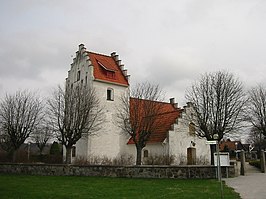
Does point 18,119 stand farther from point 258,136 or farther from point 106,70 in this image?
point 258,136

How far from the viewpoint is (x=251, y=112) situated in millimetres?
37125

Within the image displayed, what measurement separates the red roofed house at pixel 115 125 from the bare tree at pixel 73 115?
8.37ft

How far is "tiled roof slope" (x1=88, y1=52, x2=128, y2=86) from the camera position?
39.8m

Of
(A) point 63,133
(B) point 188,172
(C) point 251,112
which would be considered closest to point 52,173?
(A) point 63,133

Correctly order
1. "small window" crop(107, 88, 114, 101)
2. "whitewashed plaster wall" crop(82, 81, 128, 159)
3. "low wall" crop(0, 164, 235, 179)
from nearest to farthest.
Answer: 1. "low wall" crop(0, 164, 235, 179)
2. "whitewashed plaster wall" crop(82, 81, 128, 159)
3. "small window" crop(107, 88, 114, 101)

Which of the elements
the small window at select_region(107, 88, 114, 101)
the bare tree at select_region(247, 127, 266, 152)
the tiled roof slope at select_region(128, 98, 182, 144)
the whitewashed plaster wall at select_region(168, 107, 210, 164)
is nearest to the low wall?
the tiled roof slope at select_region(128, 98, 182, 144)

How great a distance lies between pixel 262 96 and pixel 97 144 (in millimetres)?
20257

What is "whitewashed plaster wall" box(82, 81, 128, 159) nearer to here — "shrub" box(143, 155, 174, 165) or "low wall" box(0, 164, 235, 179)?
"shrub" box(143, 155, 174, 165)

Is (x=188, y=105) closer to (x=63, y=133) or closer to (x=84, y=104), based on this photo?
(x=84, y=104)

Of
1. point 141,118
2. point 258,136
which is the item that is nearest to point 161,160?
point 141,118

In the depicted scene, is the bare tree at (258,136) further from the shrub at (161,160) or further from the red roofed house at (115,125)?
the shrub at (161,160)

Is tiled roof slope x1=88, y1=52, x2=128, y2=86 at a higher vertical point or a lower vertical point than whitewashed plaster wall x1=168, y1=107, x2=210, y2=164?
higher

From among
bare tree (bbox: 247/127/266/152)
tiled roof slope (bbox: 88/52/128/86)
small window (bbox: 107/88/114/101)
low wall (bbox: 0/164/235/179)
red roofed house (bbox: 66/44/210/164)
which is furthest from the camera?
bare tree (bbox: 247/127/266/152)

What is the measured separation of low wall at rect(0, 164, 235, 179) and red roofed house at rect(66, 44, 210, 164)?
25.8ft
